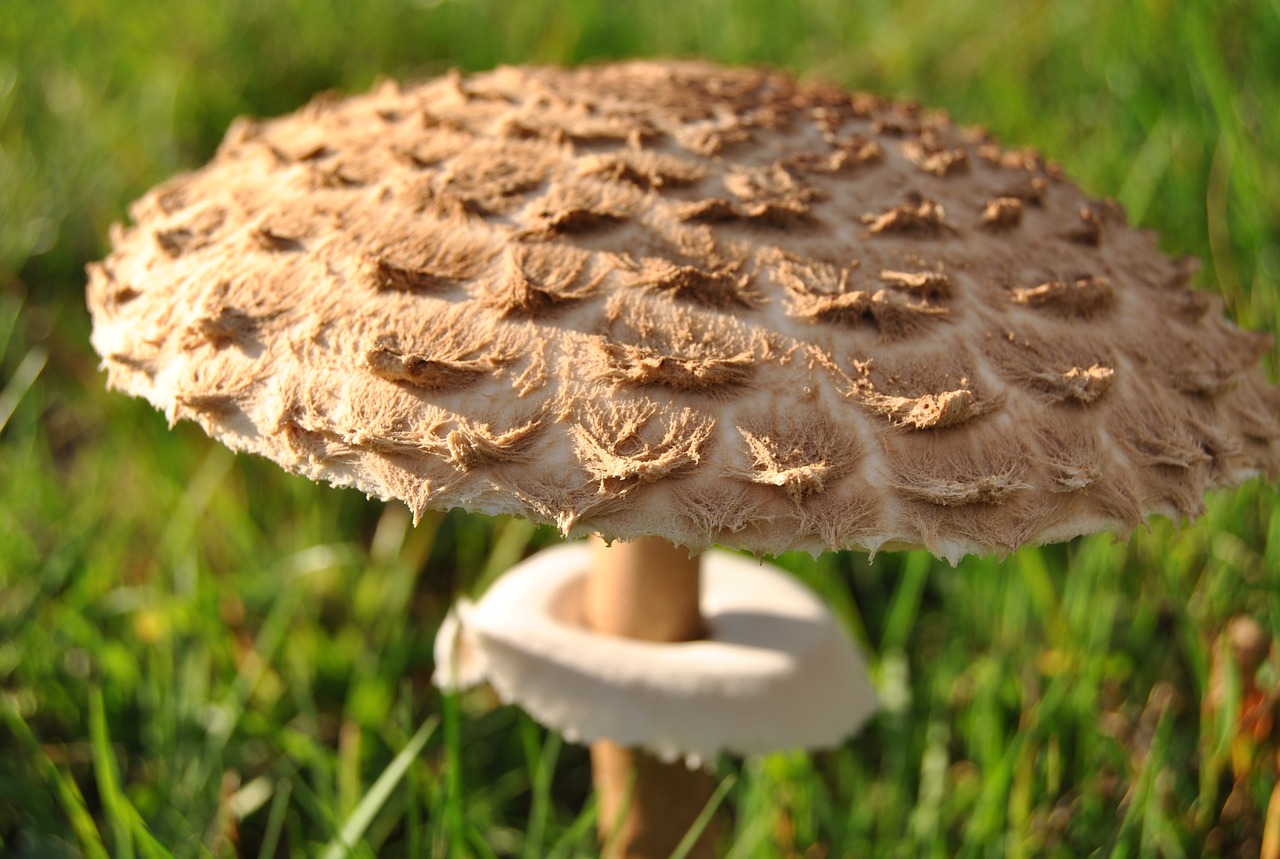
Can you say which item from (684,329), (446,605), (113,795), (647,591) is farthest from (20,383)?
(684,329)

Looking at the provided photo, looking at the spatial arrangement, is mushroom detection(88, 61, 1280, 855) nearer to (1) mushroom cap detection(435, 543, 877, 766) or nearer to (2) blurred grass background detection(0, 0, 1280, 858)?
(1) mushroom cap detection(435, 543, 877, 766)

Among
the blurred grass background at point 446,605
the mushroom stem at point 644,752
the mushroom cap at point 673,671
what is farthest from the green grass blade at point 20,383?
the mushroom stem at point 644,752

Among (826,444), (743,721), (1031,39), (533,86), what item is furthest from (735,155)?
(1031,39)

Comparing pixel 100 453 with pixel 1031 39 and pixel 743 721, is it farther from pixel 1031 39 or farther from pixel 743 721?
pixel 1031 39

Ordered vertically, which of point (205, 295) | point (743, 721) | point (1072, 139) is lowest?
point (743, 721)

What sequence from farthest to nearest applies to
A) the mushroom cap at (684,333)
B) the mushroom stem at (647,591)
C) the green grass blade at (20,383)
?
1. the green grass blade at (20,383)
2. the mushroom stem at (647,591)
3. the mushroom cap at (684,333)

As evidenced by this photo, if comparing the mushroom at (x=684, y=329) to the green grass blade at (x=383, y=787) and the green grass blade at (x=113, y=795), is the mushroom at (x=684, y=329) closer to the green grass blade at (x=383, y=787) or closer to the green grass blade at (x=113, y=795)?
the green grass blade at (x=383, y=787)
